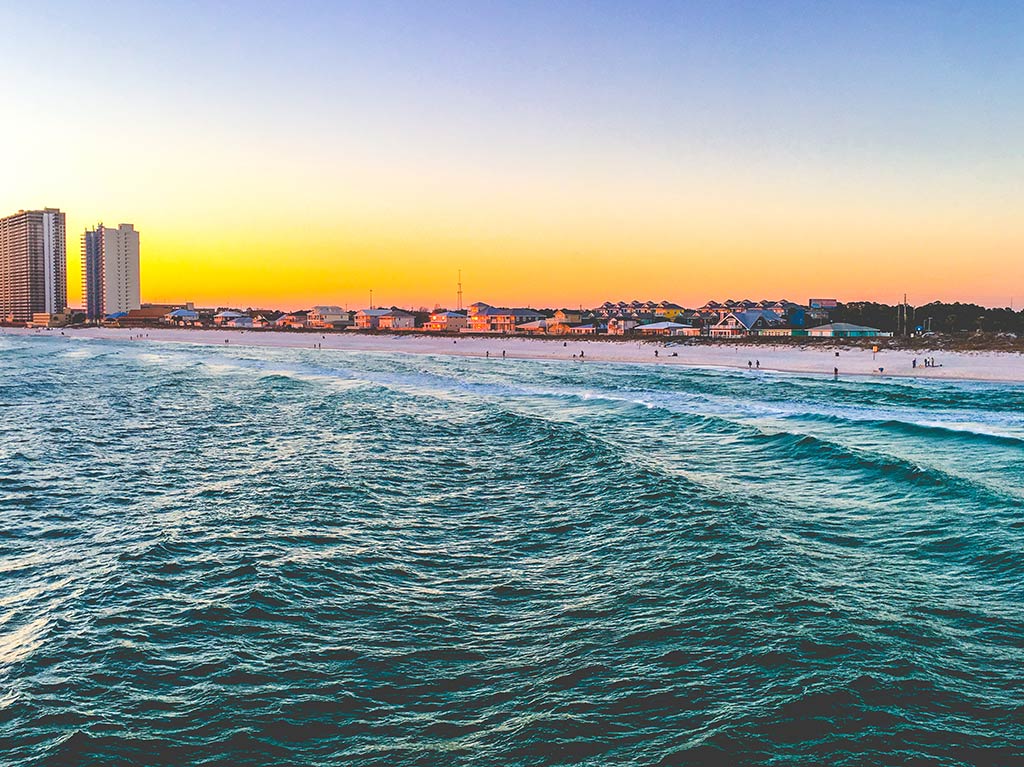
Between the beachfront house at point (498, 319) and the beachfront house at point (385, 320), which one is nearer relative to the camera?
the beachfront house at point (498, 319)

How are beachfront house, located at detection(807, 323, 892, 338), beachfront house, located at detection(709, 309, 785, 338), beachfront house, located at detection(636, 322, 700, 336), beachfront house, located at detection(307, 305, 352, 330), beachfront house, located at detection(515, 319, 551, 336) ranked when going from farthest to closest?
beachfront house, located at detection(307, 305, 352, 330) < beachfront house, located at detection(515, 319, 551, 336) < beachfront house, located at detection(636, 322, 700, 336) < beachfront house, located at detection(709, 309, 785, 338) < beachfront house, located at detection(807, 323, 892, 338)

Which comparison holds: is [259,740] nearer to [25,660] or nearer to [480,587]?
[25,660]

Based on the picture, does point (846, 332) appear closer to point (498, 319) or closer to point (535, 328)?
point (535, 328)

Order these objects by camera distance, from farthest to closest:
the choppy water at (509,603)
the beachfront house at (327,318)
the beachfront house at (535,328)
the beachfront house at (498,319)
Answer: the beachfront house at (327,318)
the beachfront house at (498,319)
the beachfront house at (535,328)
the choppy water at (509,603)

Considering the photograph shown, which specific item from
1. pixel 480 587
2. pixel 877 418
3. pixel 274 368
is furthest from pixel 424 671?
pixel 274 368

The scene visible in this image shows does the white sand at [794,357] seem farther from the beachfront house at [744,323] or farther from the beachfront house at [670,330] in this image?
the beachfront house at [744,323]

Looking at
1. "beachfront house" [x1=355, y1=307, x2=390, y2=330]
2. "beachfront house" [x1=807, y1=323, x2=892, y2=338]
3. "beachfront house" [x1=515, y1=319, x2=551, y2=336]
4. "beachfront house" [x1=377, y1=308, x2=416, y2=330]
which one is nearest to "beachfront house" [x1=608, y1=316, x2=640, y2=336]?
"beachfront house" [x1=515, y1=319, x2=551, y2=336]

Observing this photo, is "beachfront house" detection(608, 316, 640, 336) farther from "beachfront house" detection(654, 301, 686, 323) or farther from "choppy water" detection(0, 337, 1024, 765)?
"choppy water" detection(0, 337, 1024, 765)


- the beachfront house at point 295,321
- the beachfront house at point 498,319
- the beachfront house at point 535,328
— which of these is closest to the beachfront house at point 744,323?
the beachfront house at point 535,328
